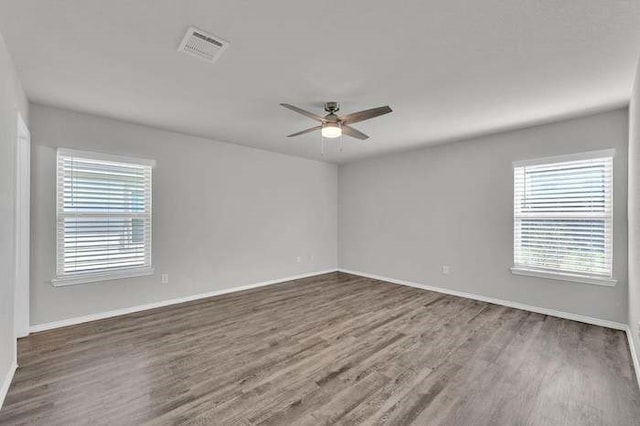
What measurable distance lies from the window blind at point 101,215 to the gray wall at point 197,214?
11 centimetres

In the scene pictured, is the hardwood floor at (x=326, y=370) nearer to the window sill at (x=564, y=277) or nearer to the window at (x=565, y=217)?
the window sill at (x=564, y=277)

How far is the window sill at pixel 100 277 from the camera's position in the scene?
3.33m

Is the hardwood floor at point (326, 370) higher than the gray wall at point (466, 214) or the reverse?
the reverse

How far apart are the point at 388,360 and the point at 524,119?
3.32 metres

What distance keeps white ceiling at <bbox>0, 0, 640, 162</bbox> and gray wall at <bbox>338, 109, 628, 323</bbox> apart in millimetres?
509

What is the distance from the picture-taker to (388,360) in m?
2.58

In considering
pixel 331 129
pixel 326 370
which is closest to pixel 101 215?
pixel 331 129

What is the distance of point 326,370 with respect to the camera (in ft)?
7.91

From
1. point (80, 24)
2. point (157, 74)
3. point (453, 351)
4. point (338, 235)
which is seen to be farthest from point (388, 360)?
point (338, 235)

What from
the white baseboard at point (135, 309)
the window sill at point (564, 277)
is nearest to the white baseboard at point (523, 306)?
the window sill at point (564, 277)

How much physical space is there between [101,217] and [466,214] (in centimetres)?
518

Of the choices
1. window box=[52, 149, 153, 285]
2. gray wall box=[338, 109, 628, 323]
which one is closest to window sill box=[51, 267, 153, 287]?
window box=[52, 149, 153, 285]

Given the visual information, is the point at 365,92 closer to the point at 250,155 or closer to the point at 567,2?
the point at 567,2

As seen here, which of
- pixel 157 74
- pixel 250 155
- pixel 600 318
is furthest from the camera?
pixel 250 155
